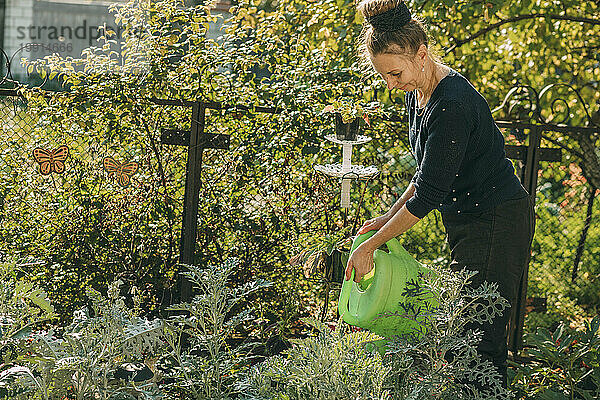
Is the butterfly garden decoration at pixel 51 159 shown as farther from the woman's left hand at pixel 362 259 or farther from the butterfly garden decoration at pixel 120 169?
the woman's left hand at pixel 362 259

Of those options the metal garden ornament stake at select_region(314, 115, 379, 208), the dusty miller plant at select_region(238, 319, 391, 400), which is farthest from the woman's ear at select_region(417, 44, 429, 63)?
the metal garden ornament stake at select_region(314, 115, 379, 208)

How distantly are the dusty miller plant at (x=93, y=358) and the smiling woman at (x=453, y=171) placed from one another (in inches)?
30.1

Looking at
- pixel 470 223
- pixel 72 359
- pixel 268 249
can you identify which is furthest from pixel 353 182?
pixel 72 359

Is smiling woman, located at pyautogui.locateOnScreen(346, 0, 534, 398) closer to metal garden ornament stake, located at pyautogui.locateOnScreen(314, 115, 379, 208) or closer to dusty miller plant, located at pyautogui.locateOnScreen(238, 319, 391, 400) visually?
dusty miller plant, located at pyautogui.locateOnScreen(238, 319, 391, 400)

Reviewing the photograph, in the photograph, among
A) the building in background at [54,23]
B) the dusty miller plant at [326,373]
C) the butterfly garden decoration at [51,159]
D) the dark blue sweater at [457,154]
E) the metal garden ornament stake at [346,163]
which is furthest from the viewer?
the building in background at [54,23]

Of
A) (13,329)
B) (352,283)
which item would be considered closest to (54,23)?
(352,283)

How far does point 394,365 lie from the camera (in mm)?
1869

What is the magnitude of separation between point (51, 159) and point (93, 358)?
220 centimetres

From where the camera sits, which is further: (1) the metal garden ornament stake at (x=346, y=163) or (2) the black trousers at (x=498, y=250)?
(1) the metal garden ornament stake at (x=346, y=163)

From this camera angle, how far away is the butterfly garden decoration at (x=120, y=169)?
374 cm

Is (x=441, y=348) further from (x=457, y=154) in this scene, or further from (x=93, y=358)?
(x=93, y=358)

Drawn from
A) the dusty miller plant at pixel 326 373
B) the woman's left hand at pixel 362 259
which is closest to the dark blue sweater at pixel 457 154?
the woman's left hand at pixel 362 259

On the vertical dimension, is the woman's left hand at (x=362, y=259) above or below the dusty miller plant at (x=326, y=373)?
above

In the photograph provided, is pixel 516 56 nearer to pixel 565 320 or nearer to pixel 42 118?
pixel 565 320
